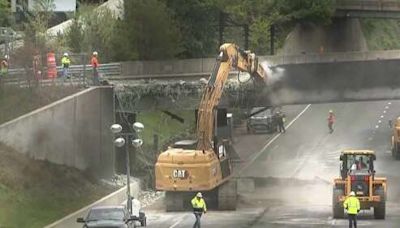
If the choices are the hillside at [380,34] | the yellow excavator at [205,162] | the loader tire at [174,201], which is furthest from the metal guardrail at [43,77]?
the hillside at [380,34]

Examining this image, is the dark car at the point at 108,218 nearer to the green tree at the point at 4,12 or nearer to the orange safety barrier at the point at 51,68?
the orange safety barrier at the point at 51,68

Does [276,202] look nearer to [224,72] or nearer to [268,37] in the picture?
[224,72]

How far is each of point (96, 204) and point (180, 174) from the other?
400 centimetres

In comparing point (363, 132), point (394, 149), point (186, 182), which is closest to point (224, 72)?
point (186, 182)

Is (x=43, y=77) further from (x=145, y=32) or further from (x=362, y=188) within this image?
(x=145, y=32)

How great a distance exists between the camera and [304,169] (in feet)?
202

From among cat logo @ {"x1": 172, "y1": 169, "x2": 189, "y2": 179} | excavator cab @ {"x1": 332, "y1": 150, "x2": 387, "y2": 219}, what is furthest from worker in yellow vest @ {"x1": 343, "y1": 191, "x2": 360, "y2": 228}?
cat logo @ {"x1": 172, "y1": 169, "x2": 189, "y2": 179}

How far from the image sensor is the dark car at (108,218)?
31.5 metres

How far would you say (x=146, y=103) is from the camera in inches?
2190

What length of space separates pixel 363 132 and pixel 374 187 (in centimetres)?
3713

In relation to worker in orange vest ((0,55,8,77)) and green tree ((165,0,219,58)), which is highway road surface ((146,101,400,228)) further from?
green tree ((165,0,219,58))

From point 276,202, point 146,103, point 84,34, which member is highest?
point 84,34

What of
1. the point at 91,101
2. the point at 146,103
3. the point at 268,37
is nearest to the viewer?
the point at 91,101

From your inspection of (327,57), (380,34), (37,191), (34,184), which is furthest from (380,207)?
(380,34)
